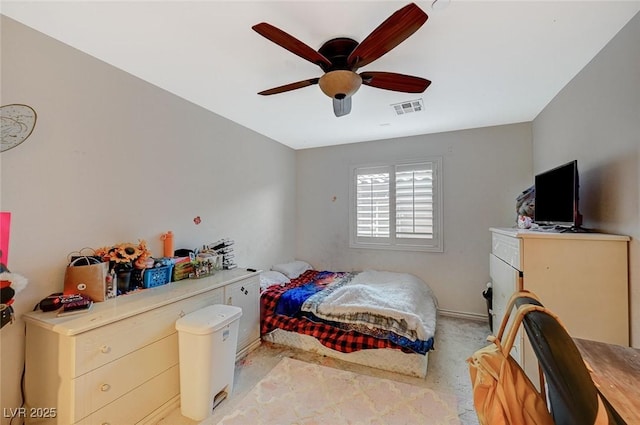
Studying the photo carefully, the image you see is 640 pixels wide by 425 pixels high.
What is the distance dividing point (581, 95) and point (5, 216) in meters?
3.95

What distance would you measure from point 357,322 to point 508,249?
1404mm

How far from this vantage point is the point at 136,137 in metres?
2.09

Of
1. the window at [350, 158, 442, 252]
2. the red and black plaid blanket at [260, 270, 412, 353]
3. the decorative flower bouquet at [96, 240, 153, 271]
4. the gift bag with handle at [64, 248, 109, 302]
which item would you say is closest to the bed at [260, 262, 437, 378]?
the red and black plaid blanket at [260, 270, 412, 353]

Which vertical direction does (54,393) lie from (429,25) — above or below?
below

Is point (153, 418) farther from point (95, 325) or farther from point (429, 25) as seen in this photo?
point (429, 25)

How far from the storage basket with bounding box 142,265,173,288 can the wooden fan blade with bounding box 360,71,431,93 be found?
2095 mm

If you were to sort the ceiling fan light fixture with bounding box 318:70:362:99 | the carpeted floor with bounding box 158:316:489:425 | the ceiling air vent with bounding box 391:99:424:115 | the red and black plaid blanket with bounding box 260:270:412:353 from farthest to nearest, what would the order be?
the ceiling air vent with bounding box 391:99:424:115
the red and black plaid blanket with bounding box 260:270:412:353
the carpeted floor with bounding box 158:316:489:425
the ceiling fan light fixture with bounding box 318:70:362:99

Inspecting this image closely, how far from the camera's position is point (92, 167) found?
5.98 feet

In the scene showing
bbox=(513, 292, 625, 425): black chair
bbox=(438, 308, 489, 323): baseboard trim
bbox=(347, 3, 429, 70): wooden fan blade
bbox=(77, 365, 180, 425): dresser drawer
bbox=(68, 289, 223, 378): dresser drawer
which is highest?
bbox=(347, 3, 429, 70): wooden fan blade

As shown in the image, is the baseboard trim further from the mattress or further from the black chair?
the black chair

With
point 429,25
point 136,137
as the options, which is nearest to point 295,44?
point 429,25

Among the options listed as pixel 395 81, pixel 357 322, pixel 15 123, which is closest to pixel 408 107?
pixel 395 81

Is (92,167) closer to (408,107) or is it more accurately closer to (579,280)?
(408,107)

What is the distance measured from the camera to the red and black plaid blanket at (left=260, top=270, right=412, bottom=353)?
2.31 meters
